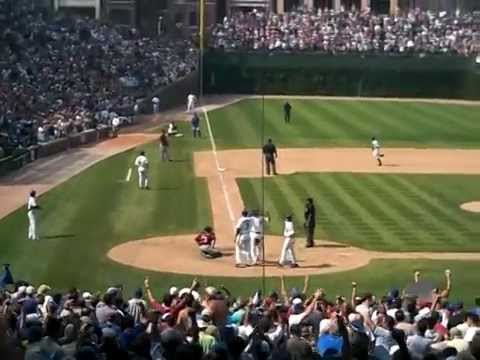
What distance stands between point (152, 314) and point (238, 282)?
11444 millimetres

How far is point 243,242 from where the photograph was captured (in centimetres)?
2672

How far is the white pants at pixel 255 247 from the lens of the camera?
26578 millimetres

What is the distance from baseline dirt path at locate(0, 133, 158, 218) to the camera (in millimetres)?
35750

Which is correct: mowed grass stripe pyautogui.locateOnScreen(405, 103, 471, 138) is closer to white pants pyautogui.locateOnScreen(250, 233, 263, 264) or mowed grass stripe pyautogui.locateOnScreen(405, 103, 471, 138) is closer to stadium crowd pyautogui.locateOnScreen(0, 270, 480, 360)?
white pants pyautogui.locateOnScreen(250, 233, 263, 264)

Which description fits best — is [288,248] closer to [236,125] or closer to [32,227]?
[32,227]

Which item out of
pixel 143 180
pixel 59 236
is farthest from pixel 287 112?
pixel 59 236

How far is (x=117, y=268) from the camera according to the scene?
26.7 m

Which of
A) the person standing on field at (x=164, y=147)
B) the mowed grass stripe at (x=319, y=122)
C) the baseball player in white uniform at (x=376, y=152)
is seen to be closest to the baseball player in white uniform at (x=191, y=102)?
the mowed grass stripe at (x=319, y=122)

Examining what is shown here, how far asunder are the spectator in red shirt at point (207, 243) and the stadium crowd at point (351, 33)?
46.3 metres

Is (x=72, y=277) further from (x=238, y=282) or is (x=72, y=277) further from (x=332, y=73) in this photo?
(x=332, y=73)

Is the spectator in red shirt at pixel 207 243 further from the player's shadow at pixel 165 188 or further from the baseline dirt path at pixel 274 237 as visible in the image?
the player's shadow at pixel 165 188

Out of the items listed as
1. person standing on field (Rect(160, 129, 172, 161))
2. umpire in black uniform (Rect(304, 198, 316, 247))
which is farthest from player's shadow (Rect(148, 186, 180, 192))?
umpire in black uniform (Rect(304, 198, 316, 247))

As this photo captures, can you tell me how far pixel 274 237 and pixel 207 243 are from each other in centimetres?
311

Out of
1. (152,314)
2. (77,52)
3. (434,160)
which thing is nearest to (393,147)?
(434,160)
